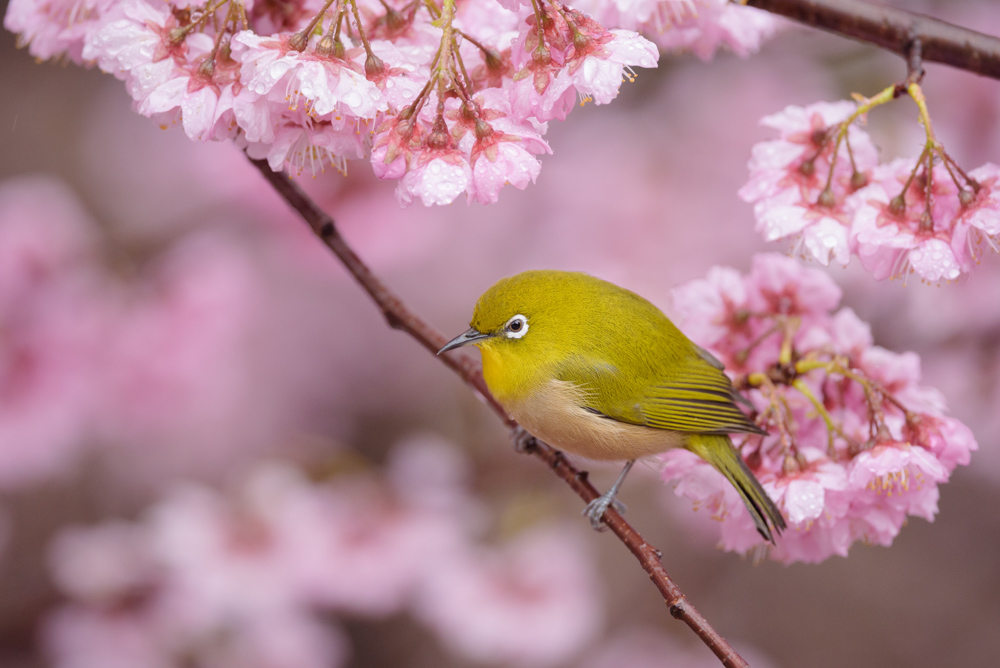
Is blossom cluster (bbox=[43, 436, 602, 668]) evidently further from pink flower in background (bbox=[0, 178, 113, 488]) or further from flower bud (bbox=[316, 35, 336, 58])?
flower bud (bbox=[316, 35, 336, 58])

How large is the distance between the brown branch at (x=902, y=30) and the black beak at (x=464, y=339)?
779 mm

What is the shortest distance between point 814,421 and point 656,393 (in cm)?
29

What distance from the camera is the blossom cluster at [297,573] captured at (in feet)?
8.99

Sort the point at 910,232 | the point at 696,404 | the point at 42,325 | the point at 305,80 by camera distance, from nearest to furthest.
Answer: the point at 305,80 → the point at 910,232 → the point at 696,404 → the point at 42,325

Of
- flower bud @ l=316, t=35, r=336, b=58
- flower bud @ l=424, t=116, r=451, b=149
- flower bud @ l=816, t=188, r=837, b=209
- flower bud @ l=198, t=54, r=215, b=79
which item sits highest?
flower bud @ l=198, t=54, r=215, b=79

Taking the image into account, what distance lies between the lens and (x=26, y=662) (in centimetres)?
333

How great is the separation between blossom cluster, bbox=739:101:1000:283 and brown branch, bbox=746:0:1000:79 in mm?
128

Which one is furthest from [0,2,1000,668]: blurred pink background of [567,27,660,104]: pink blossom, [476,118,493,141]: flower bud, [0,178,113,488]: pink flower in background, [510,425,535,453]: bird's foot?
Answer: [476,118,493,141]: flower bud

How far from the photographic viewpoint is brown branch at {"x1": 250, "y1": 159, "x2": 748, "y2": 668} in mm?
1309

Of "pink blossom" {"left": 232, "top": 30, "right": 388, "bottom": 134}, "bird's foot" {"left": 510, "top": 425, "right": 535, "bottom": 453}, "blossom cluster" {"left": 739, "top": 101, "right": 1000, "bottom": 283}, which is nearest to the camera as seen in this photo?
"pink blossom" {"left": 232, "top": 30, "right": 388, "bottom": 134}

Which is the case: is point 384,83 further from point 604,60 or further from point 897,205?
point 897,205

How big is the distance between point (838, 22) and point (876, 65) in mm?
2117

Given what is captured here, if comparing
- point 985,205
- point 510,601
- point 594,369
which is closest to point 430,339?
point 594,369

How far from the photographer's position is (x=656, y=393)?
1.58 meters
